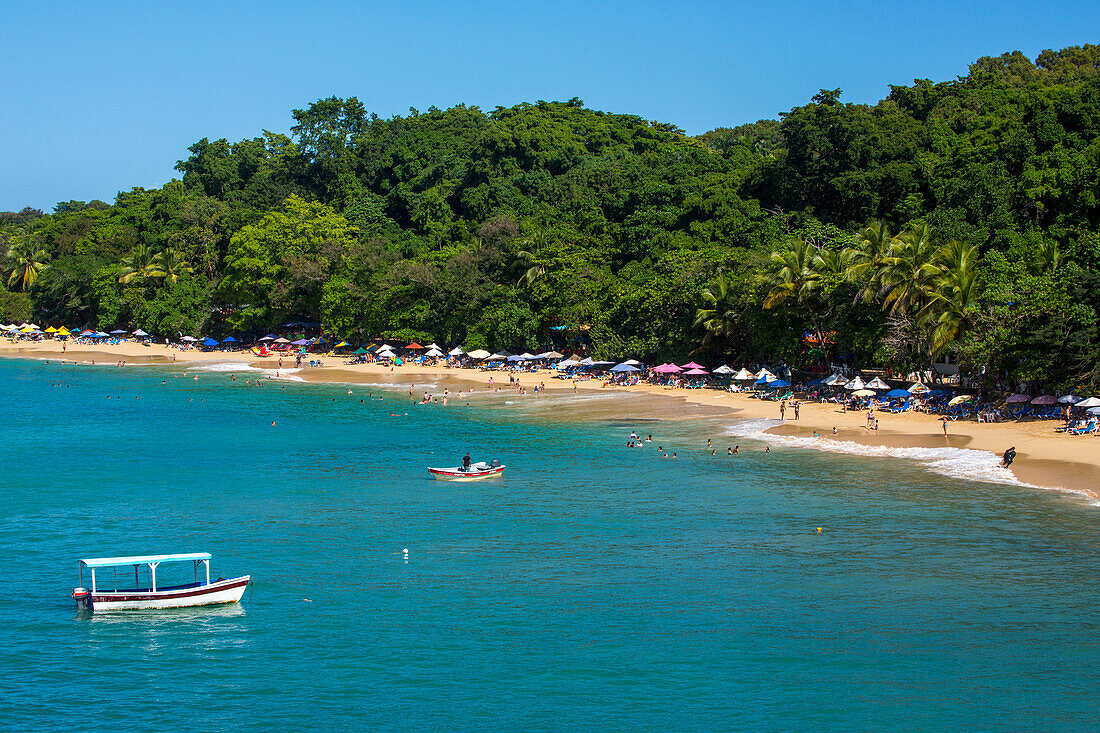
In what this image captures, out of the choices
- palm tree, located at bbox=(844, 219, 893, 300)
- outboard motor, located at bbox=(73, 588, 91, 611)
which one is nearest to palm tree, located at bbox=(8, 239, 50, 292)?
palm tree, located at bbox=(844, 219, 893, 300)

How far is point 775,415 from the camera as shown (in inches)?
2124

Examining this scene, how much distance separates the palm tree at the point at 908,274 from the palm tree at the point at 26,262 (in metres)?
112

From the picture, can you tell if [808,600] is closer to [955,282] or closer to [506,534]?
[506,534]

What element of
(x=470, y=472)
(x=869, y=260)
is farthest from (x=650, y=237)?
(x=470, y=472)

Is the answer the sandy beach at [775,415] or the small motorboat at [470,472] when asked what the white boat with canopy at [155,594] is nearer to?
the small motorboat at [470,472]

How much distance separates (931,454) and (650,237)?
135 ft

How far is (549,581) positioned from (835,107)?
6137cm

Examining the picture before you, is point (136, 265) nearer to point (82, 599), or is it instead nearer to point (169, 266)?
point (169, 266)

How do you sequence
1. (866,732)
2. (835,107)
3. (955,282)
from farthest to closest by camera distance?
(835,107) → (955,282) → (866,732)

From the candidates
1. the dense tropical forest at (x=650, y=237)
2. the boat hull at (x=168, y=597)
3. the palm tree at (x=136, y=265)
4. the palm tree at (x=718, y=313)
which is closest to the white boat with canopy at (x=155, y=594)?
the boat hull at (x=168, y=597)

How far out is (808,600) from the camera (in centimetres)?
2577

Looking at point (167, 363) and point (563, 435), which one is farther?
point (167, 363)

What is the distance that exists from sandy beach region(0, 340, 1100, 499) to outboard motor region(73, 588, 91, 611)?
95.6 ft

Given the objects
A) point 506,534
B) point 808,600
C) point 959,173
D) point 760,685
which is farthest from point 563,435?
point 959,173
